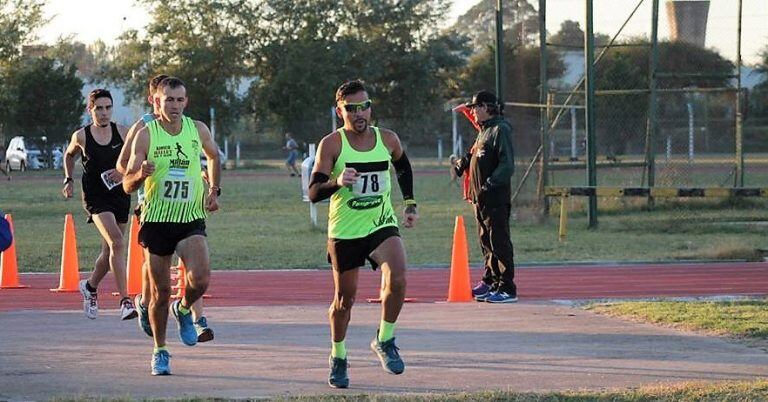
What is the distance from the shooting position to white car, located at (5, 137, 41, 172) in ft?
205

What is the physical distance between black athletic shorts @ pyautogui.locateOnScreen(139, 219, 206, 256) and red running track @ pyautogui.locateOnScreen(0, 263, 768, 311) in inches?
183

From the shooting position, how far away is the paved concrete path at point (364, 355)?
31.2 ft

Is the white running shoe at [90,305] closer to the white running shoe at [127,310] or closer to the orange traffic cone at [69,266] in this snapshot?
the white running shoe at [127,310]

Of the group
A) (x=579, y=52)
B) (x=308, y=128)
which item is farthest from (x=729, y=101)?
(x=308, y=128)

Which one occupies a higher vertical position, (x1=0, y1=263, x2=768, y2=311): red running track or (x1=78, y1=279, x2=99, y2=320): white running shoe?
(x1=78, y1=279, x2=99, y2=320): white running shoe

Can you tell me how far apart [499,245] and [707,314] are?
253cm

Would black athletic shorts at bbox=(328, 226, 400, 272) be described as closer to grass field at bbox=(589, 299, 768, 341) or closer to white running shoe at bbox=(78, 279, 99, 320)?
grass field at bbox=(589, 299, 768, 341)

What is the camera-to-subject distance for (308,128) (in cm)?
6353

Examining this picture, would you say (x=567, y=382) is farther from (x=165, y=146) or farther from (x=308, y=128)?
(x=308, y=128)

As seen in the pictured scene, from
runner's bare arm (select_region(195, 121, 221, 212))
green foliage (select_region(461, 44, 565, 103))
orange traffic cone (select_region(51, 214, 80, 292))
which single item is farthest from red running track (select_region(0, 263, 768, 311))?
green foliage (select_region(461, 44, 565, 103))

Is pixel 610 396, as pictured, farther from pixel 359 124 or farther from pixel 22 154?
pixel 22 154

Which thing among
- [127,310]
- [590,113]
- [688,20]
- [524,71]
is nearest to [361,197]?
[127,310]

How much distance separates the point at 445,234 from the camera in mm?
24734

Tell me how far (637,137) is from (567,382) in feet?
67.1
